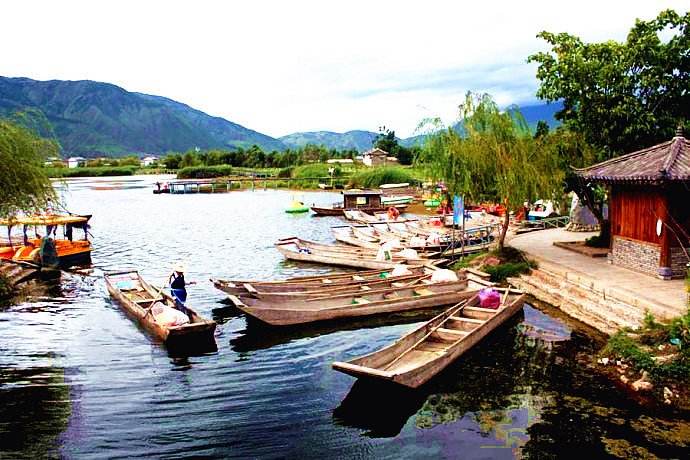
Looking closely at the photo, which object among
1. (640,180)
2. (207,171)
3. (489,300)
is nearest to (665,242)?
(640,180)

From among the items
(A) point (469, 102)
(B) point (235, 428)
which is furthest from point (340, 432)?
(A) point (469, 102)

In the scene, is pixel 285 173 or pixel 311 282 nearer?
pixel 311 282

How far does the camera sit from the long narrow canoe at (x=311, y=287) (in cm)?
1669

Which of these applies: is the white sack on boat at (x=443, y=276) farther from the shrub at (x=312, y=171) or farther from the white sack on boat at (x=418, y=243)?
the shrub at (x=312, y=171)

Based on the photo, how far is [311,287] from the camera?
60.5ft

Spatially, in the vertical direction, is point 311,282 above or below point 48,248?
below

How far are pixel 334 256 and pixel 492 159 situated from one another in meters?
8.76

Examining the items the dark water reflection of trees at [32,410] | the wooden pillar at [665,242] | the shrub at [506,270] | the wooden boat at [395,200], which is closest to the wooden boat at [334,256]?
the shrub at [506,270]

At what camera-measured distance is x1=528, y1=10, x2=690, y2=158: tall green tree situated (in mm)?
19578

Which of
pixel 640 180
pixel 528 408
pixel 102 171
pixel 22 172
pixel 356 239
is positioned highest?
pixel 102 171

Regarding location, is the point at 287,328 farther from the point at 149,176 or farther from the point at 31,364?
the point at 149,176

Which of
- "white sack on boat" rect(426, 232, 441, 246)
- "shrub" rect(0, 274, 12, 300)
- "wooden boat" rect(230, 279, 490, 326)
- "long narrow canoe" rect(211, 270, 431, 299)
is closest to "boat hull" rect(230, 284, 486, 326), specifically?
"wooden boat" rect(230, 279, 490, 326)

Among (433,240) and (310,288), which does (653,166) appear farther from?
(433,240)

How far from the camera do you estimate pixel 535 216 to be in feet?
119
